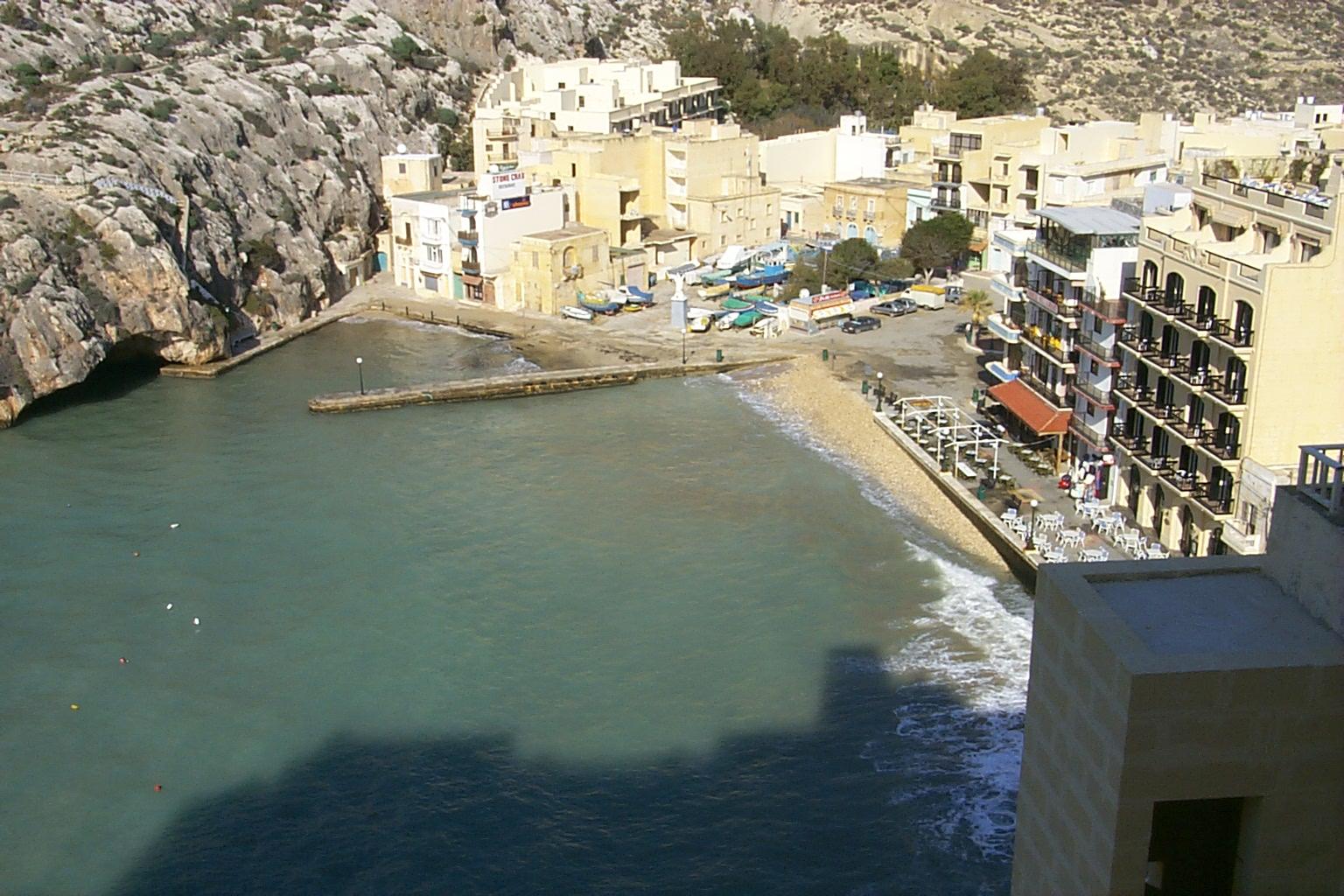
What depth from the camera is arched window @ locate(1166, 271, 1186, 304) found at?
28.0 metres

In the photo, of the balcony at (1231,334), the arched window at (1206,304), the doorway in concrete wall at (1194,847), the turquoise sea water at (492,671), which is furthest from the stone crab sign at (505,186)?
the doorway in concrete wall at (1194,847)

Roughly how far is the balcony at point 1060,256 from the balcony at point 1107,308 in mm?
1034

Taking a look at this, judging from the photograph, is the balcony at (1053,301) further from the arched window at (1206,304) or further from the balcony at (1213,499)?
the balcony at (1213,499)

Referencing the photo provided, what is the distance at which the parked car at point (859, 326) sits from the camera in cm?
4816

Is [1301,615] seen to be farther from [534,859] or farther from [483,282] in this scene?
[483,282]

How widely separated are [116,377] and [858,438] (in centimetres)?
2501

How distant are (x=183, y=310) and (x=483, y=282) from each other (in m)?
12.2

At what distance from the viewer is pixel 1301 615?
7.25 metres

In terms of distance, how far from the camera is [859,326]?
48.2 m

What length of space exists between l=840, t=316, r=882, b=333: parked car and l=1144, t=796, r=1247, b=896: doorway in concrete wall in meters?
41.4

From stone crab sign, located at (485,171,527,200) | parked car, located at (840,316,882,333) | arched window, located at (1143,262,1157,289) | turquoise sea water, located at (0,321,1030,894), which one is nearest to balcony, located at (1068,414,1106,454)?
arched window, located at (1143,262,1157,289)

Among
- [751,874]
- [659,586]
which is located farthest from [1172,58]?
[751,874]

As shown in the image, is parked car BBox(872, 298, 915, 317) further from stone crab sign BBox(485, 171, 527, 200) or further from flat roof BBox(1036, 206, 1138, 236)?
flat roof BBox(1036, 206, 1138, 236)

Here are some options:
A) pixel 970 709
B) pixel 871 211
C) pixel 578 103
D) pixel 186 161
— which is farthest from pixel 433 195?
pixel 970 709
